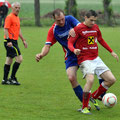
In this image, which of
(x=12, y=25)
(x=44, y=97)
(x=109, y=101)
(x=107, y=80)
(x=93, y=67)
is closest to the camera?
(x=93, y=67)

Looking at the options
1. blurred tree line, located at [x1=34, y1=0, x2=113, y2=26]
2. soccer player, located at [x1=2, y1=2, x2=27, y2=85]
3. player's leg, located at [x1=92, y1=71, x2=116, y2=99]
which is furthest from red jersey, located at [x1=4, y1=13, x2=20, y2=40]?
blurred tree line, located at [x1=34, y1=0, x2=113, y2=26]

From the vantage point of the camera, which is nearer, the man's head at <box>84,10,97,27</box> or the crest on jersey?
the man's head at <box>84,10,97,27</box>

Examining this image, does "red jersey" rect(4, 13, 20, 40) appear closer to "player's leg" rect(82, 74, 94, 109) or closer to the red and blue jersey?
the red and blue jersey

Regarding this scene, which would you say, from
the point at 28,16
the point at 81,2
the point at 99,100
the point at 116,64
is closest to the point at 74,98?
the point at 99,100

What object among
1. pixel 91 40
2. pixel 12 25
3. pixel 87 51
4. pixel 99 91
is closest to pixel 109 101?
pixel 99 91

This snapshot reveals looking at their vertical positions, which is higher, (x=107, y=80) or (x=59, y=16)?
(x=59, y=16)

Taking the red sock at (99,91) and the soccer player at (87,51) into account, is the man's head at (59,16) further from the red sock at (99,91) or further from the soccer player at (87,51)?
the red sock at (99,91)

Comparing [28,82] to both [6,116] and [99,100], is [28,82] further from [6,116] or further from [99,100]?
[6,116]

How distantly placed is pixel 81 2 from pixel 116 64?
59.5 meters

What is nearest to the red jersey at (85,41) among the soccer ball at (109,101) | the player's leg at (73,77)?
the player's leg at (73,77)

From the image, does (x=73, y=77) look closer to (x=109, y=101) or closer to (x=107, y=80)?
(x=107, y=80)

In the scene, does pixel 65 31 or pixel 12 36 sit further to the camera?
pixel 12 36

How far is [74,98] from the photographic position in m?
9.38

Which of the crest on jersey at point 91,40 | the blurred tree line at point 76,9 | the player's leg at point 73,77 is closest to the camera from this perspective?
the crest on jersey at point 91,40
